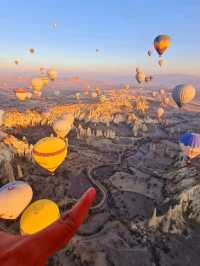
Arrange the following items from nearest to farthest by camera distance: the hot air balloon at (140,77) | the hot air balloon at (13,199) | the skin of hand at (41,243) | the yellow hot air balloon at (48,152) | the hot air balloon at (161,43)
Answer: the skin of hand at (41,243) < the hot air balloon at (13,199) < the yellow hot air balloon at (48,152) < the hot air balloon at (161,43) < the hot air balloon at (140,77)

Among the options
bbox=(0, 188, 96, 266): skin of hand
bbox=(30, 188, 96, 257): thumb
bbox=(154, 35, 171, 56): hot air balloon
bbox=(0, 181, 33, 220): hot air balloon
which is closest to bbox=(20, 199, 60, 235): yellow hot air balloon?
bbox=(0, 181, 33, 220): hot air balloon

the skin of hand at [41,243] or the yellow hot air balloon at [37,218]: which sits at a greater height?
the skin of hand at [41,243]

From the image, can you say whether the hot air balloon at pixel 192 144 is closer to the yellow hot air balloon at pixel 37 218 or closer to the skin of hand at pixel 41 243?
the yellow hot air balloon at pixel 37 218

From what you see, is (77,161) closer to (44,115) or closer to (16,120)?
(16,120)

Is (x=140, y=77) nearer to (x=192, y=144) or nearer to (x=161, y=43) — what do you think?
(x=161, y=43)

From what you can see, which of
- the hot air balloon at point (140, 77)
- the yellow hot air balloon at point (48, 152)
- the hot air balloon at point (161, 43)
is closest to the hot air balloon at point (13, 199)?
the yellow hot air balloon at point (48, 152)

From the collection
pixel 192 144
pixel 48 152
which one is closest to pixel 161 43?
pixel 192 144

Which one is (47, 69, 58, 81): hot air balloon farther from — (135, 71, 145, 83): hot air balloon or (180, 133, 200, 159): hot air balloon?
(180, 133, 200, 159): hot air balloon
